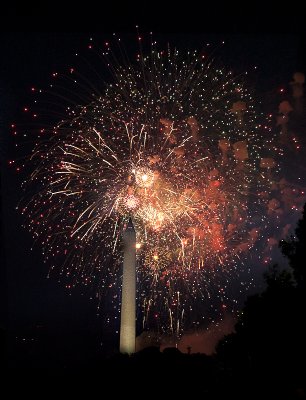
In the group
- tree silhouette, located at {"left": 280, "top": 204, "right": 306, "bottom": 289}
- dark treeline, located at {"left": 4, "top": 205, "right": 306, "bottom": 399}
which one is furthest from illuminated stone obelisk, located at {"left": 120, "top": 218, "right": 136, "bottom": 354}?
tree silhouette, located at {"left": 280, "top": 204, "right": 306, "bottom": 289}

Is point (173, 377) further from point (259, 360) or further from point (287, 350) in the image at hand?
point (287, 350)

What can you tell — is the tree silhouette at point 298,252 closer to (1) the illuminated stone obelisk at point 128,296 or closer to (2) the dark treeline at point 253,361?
(2) the dark treeline at point 253,361

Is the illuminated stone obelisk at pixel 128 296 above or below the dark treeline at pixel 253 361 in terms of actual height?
above

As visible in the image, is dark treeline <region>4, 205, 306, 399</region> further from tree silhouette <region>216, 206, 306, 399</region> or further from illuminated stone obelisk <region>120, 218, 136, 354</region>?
illuminated stone obelisk <region>120, 218, 136, 354</region>

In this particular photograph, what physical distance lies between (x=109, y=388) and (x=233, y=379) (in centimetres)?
557

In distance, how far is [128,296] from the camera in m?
31.2

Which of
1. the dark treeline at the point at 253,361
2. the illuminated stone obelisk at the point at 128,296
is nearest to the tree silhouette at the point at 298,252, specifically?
the dark treeline at the point at 253,361

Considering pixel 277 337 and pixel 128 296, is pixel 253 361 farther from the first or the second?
pixel 128 296

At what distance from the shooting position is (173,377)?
21.6m

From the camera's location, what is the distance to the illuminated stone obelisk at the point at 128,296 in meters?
30.0

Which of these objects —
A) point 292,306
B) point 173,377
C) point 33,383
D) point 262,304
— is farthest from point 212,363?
point 33,383

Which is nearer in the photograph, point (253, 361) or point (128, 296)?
point (253, 361)

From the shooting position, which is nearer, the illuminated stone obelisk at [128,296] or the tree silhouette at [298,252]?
the tree silhouette at [298,252]

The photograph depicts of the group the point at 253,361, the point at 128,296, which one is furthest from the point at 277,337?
the point at 128,296
